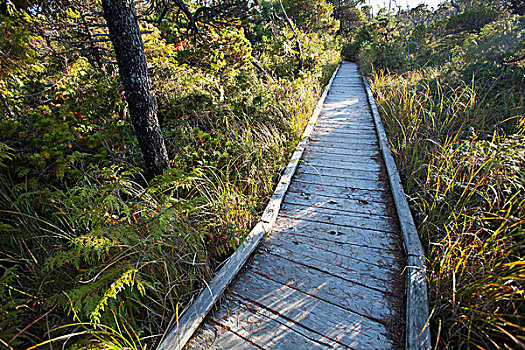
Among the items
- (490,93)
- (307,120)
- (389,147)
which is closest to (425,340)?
(389,147)

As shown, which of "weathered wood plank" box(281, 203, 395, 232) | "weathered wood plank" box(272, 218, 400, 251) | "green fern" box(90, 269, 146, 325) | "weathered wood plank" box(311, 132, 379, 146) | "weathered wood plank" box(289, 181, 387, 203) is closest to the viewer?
"green fern" box(90, 269, 146, 325)

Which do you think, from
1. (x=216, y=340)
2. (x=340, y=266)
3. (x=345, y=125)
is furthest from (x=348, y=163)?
(x=216, y=340)

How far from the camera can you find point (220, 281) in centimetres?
185

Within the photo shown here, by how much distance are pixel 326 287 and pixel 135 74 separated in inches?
94.0

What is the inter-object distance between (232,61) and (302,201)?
10.1ft

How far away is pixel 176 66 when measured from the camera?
3.82 metres

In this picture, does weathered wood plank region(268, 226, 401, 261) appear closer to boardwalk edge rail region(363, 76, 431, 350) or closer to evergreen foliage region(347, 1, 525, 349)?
boardwalk edge rail region(363, 76, 431, 350)

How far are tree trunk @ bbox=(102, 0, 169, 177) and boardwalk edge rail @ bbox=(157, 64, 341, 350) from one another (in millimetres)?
1168

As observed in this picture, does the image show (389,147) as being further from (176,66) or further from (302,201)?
(176,66)

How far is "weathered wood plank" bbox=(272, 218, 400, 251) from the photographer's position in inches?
87.0

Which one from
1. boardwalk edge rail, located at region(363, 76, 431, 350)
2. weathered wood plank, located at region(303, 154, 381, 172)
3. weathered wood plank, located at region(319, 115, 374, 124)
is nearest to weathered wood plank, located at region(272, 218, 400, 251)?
boardwalk edge rail, located at region(363, 76, 431, 350)

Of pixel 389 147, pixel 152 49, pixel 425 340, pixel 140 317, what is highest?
pixel 152 49

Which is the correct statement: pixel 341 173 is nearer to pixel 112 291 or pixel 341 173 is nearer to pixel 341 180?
pixel 341 180

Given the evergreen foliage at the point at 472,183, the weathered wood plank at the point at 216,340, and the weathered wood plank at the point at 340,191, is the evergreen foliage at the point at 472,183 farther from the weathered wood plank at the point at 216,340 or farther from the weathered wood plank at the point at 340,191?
the weathered wood plank at the point at 216,340
